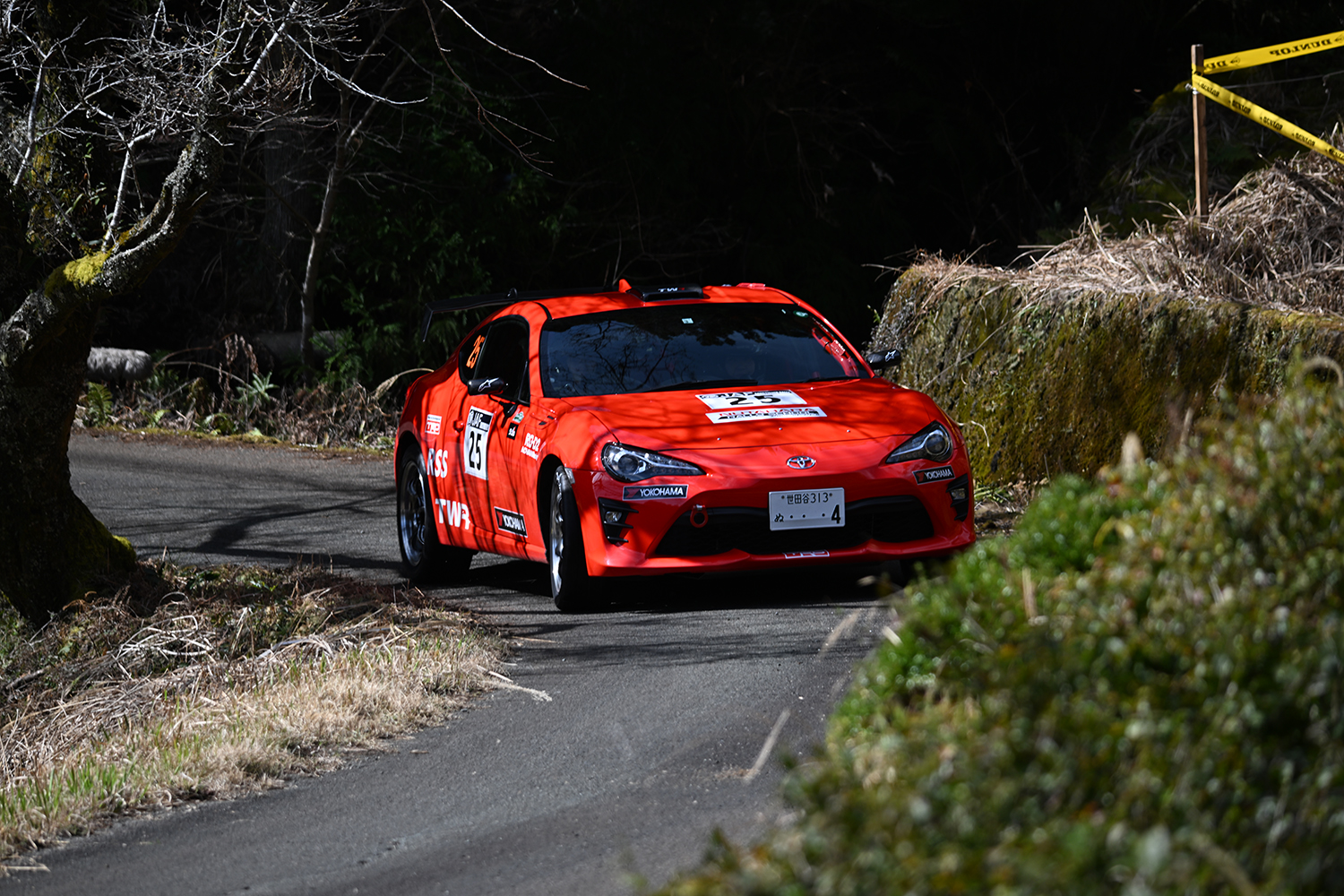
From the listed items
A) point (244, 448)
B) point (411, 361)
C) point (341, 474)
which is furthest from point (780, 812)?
point (411, 361)

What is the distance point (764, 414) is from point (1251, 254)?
5049 millimetres

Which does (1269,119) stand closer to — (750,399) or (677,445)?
(750,399)

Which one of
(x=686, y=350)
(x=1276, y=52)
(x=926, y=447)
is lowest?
(x=926, y=447)

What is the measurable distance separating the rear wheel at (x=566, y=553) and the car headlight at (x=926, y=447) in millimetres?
1685

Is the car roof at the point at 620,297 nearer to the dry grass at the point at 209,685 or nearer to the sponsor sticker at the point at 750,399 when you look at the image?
the sponsor sticker at the point at 750,399

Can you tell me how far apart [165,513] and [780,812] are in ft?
33.5

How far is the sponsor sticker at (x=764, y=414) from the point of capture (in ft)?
28.6

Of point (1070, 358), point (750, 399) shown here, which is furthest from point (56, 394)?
point (1070, 358)

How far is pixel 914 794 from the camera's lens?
8.39ft

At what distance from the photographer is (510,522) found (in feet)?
31.4

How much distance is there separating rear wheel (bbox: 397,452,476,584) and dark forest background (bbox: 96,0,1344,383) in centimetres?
931

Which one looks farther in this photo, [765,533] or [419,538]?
[419,538]

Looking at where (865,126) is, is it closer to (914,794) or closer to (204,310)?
(204,310)

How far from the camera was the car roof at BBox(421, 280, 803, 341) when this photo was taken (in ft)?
33.0
